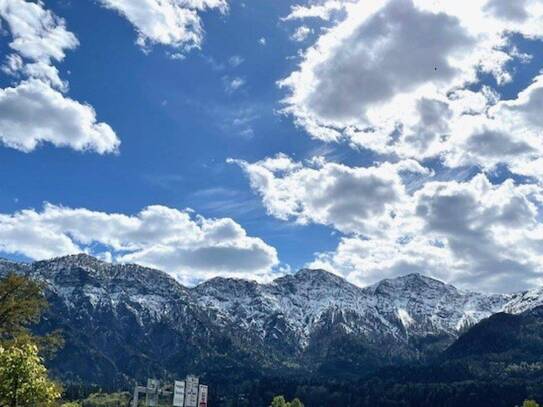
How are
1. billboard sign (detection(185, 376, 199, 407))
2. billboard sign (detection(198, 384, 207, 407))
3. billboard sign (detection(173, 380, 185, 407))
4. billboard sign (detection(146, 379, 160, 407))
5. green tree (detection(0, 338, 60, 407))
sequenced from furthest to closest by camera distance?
billboard sign (detection(198, 384, 207, 407)), billboard sign (detection(185, 376, 199, 407)), billboard sign (detection(146, 379, 160, 407)), billboard sign (detection(173, 380, 185, 407)), green tree (detection(0, 338, 60, 407))

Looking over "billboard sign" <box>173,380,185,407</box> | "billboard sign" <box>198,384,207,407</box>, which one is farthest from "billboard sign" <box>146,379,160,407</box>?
"billboard sign" <box>198,384,207,407</box>

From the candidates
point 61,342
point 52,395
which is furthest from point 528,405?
point 52,395

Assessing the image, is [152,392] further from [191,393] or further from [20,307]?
[20,307]

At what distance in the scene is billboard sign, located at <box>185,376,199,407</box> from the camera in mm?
61656

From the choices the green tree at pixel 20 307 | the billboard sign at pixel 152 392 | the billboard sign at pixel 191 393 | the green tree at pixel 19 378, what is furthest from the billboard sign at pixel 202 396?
the green tree at pixel 19 378

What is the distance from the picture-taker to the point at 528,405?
6156 inches

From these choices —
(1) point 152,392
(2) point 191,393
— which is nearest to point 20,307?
(1) point 152,392

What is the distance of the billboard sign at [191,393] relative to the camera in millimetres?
61656

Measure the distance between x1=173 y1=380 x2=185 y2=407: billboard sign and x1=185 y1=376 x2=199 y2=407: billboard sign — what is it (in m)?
0.40

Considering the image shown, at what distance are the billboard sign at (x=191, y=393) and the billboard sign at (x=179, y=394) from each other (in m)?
0.40

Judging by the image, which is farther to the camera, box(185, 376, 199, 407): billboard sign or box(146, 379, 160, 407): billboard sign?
box(185, 376, 199, 407): billboard sign

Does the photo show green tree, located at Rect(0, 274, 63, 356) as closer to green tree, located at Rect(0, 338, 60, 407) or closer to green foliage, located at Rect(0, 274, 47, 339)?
green foliage, located at Rect(0, 274, 47, 339)

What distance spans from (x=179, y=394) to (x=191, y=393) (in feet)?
4.22

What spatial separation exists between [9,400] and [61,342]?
22.7m
